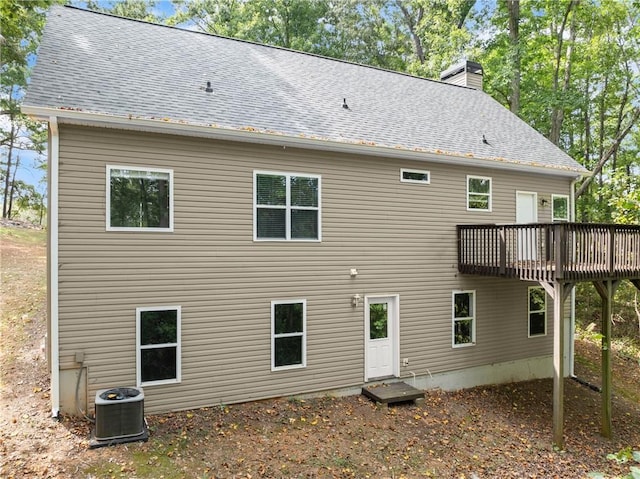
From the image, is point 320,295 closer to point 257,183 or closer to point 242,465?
point 257,183

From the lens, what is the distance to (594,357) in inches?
568

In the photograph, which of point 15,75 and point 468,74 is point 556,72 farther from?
point 15,75

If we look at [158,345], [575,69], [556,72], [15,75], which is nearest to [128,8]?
[15,75]

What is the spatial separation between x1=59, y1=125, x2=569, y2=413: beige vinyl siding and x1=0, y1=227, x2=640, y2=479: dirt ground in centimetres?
70

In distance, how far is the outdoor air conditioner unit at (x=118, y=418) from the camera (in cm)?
601

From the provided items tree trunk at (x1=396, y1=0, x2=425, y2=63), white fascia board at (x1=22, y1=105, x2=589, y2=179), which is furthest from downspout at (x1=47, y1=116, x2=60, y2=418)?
tree trunk at (x1=396, y1=0, x2=425, y2=63)

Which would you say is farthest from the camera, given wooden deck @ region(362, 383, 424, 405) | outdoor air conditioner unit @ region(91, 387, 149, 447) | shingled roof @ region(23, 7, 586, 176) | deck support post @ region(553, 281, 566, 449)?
wooden deck @ region(362, 383, 424, 405)

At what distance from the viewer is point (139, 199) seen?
7180mm

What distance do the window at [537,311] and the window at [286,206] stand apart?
690 centimetres

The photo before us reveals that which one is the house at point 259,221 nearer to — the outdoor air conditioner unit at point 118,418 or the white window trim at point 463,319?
the white window trim at point 463,319

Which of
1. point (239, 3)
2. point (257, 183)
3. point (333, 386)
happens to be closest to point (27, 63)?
point (239, 3)

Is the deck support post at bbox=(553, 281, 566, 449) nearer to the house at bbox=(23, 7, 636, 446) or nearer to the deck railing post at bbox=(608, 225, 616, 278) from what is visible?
the house at bbox=(23, 7, 636, 446)

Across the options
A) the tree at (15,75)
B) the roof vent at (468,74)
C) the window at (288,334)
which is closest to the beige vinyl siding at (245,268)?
the window at (288,334)

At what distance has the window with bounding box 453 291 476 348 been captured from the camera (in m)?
10.3
